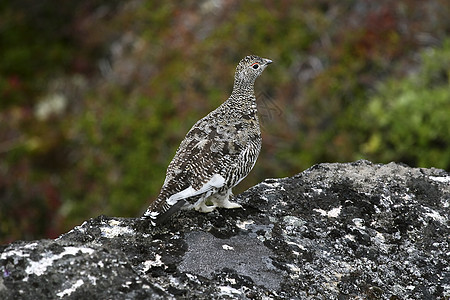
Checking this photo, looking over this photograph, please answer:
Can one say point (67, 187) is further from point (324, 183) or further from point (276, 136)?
point (324, 183)

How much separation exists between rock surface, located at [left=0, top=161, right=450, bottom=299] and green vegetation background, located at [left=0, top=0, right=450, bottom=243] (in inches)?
161

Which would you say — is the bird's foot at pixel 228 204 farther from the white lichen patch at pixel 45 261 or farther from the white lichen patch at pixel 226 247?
the white lichen patch at pixel 45 261

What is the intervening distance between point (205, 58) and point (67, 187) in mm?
3437

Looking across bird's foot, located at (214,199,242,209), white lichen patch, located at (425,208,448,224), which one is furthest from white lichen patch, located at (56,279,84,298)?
white lichen patch, located at (425,208,448,224)

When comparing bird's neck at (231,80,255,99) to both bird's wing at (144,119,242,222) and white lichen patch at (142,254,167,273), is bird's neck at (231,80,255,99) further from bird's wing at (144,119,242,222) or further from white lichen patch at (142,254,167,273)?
white lichen patch at (142,254,167,273)

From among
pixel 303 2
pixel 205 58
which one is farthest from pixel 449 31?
pixel 205 58

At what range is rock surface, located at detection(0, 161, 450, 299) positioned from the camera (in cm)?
301

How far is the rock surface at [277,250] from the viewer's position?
9.87 feet

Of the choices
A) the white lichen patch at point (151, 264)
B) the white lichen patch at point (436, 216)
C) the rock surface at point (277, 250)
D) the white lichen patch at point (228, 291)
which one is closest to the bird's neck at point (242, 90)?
the rock surface at point (277, 250)

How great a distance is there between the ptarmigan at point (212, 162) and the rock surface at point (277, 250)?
0.12 metres

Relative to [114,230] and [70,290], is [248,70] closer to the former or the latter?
[114,230]

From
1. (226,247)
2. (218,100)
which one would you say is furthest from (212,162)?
(218,100)

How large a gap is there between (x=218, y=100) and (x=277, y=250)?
6844 mm

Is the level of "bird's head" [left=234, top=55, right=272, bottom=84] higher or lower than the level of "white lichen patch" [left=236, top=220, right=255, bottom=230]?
higher
